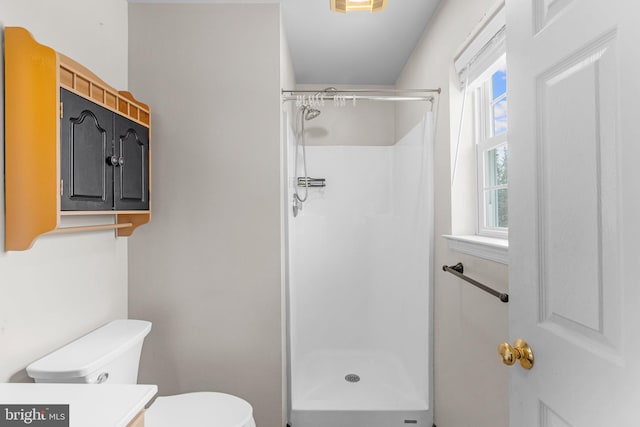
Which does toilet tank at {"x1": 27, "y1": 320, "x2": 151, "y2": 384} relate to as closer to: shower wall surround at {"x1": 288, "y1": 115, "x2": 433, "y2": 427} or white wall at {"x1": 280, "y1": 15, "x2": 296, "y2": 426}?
white wall at {"x1": 280, "y1": 15, "x2": 296, "y2": 426}

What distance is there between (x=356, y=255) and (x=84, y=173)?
2123mm

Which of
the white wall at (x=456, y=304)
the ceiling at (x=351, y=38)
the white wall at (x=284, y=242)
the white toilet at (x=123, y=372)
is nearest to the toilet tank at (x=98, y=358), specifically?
the white toilet at (x=123, y=372)

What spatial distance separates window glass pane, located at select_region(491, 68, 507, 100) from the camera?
5.09 ft

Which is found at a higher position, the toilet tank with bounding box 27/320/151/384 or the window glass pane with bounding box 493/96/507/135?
the window glass pane with bounding box 493/96/507/135

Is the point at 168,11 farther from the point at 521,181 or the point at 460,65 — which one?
the point at 521,181

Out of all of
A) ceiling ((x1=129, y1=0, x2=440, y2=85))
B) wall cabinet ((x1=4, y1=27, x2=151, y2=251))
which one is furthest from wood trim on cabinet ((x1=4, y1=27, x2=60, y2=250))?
ceiling ((x1=129, y1=0, x2=440, y2=85))

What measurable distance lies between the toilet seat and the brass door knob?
108 centimetres

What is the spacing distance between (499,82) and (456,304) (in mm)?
1041

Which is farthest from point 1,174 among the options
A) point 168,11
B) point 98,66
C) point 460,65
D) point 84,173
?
point 460,65

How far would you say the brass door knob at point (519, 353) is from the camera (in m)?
0.82

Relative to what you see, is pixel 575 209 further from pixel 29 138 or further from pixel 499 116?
pixel 29 138

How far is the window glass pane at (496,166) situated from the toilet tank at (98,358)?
1.70 metres

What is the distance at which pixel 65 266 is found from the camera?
4.69ft

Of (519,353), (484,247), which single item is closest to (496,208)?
(484,247)
